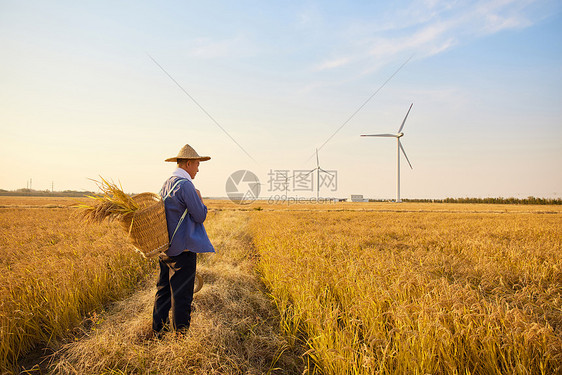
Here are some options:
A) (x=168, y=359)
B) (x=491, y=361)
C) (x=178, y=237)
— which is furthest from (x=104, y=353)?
(x=491, y=361)

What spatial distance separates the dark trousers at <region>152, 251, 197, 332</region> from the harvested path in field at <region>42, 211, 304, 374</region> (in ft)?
0.71

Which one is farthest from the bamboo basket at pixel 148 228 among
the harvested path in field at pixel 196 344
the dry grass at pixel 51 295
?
the dry grass at pixel 51 295

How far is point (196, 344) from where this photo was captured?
3182 mm

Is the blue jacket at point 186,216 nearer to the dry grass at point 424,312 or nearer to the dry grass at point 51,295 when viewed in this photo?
the dry grass at point 424,312

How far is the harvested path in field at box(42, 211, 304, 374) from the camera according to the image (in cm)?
304

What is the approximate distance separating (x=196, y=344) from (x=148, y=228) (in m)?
1.50

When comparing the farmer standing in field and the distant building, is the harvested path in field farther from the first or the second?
the distant building

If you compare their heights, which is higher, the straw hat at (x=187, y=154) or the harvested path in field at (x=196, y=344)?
the straw hat at (x=187, y=154)

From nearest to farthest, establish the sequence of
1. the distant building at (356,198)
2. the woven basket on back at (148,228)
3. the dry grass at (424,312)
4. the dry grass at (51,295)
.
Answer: the dry grass at (424,312) → the woven basket on back at (148,228) → the dry grass at (51,295) → the distant building at (356,198)

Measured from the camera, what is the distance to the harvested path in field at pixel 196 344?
304cm

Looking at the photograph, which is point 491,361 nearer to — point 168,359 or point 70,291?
point 168,359

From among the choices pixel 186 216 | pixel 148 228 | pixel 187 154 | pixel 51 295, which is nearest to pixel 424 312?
pixel 186 216

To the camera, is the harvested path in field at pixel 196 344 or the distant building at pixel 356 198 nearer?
the harvested path in field at pixel 196 344

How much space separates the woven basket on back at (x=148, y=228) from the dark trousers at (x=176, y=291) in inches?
14.3
